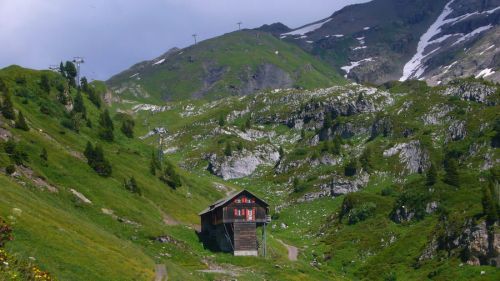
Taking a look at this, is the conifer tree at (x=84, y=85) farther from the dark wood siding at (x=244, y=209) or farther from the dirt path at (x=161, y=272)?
the dirt path at (x=161, y=272)

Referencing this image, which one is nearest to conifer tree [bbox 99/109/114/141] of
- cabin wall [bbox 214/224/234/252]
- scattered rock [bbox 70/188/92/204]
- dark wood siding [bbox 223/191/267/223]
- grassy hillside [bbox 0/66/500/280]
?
grassy hillside [bbox 0/66/500/280]

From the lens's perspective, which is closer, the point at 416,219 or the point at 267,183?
the point at 416,219

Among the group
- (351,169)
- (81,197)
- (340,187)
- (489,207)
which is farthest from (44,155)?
(351,169)

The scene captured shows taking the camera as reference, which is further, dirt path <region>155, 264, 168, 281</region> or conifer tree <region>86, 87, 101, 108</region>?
conifer tree <region>86, 87, 101, 108</region>

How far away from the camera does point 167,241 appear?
297 ft

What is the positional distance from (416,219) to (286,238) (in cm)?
2902

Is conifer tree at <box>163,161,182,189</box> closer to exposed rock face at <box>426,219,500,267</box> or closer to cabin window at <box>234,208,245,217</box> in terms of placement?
cabin window at <box>234,208,245,217</box>

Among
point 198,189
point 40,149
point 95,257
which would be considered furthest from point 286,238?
point 95,257

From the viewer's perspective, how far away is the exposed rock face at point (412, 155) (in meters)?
166

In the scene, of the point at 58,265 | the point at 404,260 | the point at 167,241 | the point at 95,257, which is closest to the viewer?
the point at 58,265

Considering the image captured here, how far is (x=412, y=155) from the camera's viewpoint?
558 feet

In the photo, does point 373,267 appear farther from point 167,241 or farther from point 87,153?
point 87,153

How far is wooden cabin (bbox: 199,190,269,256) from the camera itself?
103375mm

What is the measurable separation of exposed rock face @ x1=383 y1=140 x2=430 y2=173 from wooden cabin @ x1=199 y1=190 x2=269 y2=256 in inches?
2752
